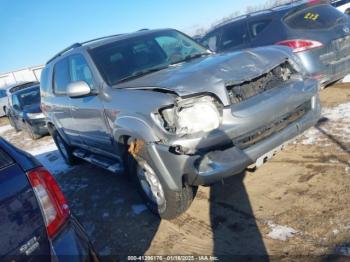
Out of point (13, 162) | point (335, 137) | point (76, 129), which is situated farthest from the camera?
point (76, 129)

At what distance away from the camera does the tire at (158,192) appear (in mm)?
3412

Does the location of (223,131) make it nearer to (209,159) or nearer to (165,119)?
(209,159)

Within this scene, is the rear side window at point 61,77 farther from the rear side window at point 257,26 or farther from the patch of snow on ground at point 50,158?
the rear side window at point 257,26

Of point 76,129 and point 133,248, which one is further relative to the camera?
point 76,129

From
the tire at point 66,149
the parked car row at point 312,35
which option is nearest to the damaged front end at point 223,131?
the parked car row at point 312,35

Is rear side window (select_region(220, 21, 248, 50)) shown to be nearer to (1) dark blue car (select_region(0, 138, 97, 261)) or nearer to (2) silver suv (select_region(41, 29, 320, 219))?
(2) silver suv (select_region(41, 29, 320, 219))

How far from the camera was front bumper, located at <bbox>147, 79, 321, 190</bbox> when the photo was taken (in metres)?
3.02

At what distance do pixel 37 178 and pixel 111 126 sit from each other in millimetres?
1890

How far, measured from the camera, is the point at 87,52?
4.52 m

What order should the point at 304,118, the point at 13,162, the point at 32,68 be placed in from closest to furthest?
1. the point at 13,162
2. the point at 304,118
3. the point at 32,68

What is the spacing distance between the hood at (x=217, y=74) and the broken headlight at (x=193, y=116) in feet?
0.31

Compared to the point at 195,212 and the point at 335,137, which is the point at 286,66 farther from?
the point at 195,212

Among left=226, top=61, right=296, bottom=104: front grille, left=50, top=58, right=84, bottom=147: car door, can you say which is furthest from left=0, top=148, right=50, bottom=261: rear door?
left=50, top=58, right=84, bottom=147: car door

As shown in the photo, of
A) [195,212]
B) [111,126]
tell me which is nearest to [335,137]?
[195,212]
